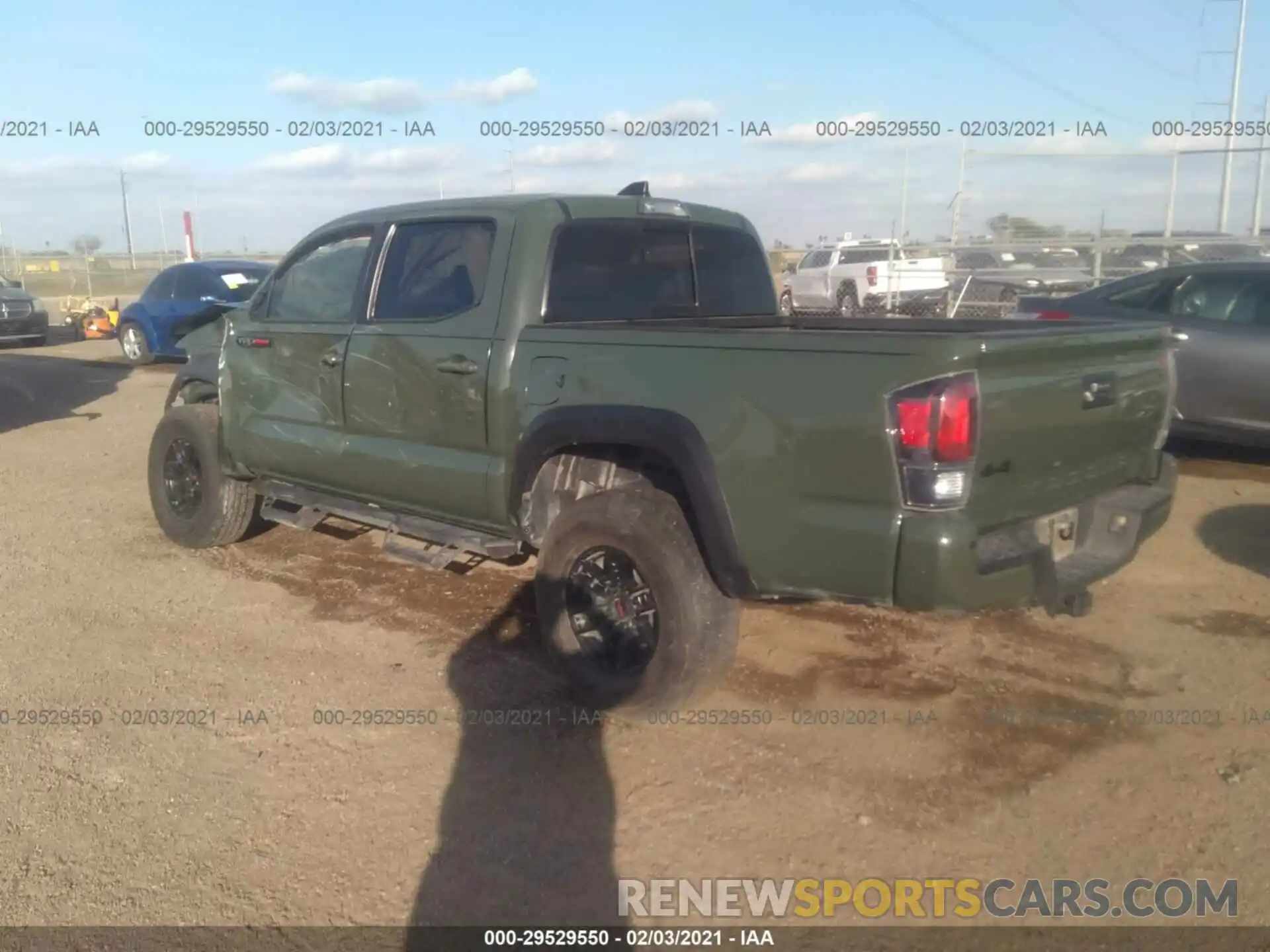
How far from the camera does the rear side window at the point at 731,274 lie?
5.17 metres

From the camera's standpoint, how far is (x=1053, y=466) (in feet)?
11.9

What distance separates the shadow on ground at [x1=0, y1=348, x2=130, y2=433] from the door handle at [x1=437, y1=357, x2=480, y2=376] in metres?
8.22

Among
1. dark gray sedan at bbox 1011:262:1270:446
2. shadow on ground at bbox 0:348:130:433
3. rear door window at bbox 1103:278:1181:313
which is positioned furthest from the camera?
shadow on ground at bbox 0:348:130:433

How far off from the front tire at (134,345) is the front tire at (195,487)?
10.9 m

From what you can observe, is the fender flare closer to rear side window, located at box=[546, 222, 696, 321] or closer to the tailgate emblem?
rear side window, located at box=[546, 222, 696, 321]

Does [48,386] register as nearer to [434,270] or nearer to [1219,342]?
[434,270]

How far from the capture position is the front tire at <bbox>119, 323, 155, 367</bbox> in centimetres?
1648

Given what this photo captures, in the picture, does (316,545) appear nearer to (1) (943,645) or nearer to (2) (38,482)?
(2) (38,482)

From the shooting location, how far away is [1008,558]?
3.42 meters

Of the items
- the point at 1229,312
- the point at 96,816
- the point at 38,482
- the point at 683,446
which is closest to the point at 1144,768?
the point at 683,446

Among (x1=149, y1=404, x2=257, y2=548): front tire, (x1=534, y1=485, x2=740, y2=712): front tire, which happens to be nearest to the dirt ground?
(x1=534, y1=485, x2=740, y2=712): front tire

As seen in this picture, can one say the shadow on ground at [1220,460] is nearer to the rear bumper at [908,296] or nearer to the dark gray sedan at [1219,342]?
the dark gray sedan at [1219,342]

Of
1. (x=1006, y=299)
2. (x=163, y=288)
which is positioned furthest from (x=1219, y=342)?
(x=163, y=288)

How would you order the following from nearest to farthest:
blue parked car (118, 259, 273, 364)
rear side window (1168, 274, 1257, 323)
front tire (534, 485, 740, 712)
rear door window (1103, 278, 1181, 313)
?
1. front tire (534, 485, 740, 712)
2. rear side window (1168, 274, 1257, 323)
3. rear door window (1103, 278, 1181, 313)
4. blue parked car (118, 259, 273, 364)
